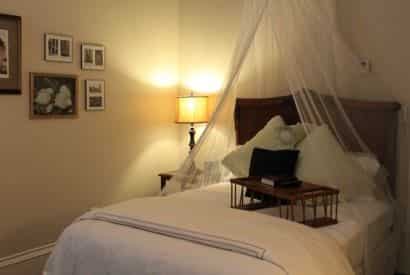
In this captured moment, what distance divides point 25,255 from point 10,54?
4.97 feet

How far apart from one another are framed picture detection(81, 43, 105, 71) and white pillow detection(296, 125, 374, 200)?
194 centimetres

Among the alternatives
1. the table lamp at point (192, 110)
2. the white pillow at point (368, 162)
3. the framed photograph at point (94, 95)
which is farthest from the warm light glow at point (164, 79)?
the white pillow at point (368, 162)

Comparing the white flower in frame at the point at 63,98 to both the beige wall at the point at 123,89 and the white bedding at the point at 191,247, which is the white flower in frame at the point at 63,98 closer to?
the beige wall at the point at 123,89

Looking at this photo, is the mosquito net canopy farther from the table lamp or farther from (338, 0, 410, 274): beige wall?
the table lamp

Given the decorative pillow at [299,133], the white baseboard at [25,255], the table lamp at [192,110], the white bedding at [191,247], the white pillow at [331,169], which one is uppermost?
the table lamp at [192,110]

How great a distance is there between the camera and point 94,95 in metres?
4.27

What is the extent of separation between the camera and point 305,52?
3.49m

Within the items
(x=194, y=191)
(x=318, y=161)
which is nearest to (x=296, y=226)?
(x=318, y=161)

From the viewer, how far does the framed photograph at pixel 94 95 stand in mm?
4211

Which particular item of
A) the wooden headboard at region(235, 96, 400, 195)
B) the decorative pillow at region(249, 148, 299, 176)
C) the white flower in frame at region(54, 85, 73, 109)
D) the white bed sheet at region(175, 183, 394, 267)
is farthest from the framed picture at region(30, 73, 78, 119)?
the wooden headboard at region(235, 96, 400, 195)

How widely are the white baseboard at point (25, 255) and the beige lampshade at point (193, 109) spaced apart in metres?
1.64

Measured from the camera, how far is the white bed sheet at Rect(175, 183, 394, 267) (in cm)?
279

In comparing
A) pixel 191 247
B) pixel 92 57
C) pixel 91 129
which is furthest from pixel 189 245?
pixel 92 57

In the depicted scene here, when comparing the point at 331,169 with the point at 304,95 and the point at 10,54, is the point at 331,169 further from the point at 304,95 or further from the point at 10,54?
the point at 10,54
